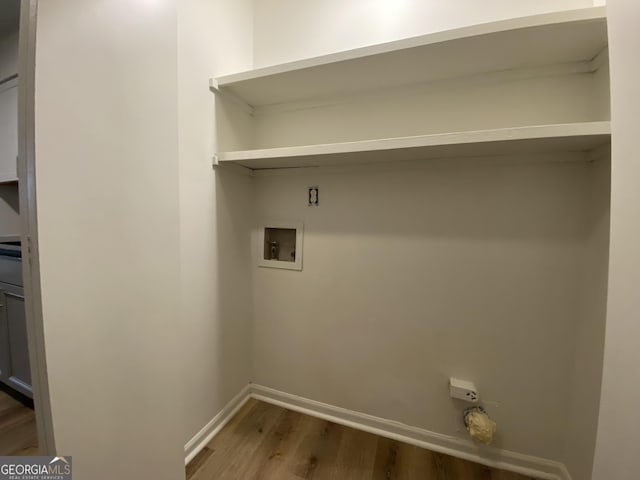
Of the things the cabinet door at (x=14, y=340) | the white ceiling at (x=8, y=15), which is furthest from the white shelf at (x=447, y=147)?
the cabinet door at (x=14, y=340)

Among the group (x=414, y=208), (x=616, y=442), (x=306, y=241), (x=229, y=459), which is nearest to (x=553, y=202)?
(x=414, y=208)

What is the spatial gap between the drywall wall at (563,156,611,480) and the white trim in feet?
5.67

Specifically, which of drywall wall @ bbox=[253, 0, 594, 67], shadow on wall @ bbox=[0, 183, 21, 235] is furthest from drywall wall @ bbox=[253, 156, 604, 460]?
shadow on wall @ bbox=[0, 183, 21, 235]

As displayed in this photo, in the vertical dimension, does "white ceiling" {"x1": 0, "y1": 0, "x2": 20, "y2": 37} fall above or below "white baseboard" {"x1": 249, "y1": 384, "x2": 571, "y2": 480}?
above

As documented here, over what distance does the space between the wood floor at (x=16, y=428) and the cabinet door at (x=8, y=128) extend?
111 cm

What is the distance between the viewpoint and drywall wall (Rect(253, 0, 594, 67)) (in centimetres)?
119

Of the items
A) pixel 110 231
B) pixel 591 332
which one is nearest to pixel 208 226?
pixel 110 231

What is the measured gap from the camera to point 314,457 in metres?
1.29

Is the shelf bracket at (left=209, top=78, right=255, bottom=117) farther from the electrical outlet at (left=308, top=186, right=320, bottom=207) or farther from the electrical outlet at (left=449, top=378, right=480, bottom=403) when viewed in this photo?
the electrical outlet at (left=449, top=378, right=480, bottom=403)

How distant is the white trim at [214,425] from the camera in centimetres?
127

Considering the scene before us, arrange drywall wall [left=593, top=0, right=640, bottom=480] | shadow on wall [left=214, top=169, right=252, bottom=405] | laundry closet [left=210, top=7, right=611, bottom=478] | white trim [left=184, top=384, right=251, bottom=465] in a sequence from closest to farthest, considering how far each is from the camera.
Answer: drywall wall [left=593, top=0, right=640, bottom=480], laundry closet [left=210, top=7, right=611, bottom=478], white trim [left=184, top=384, right=251, bottom=465], shadow on wall [left=214, top=169, right=252, bottom=405]

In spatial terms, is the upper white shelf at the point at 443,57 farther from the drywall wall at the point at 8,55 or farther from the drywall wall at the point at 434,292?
the drywall wall at the point at 8,55

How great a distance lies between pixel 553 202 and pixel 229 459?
201cm

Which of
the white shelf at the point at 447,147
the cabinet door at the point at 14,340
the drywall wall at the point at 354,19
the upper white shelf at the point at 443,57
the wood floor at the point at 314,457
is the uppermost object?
the drywall wall at the point at 354,19
